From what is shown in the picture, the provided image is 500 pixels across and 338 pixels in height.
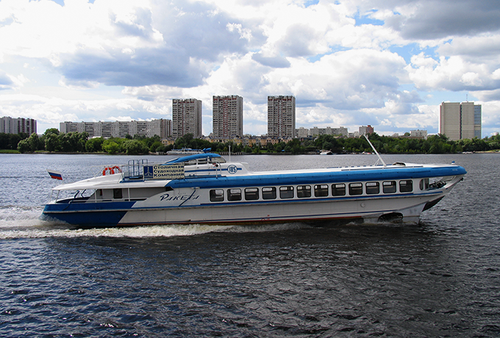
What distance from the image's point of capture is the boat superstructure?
19.1m

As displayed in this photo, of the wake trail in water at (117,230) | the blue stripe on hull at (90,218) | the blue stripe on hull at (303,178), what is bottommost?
the wake trail in water at (117,230)

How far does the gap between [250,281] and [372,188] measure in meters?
10.1

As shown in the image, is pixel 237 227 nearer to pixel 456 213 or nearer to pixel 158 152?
pixel 456 213

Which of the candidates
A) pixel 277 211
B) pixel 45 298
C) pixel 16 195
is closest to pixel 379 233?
pixel 277 211

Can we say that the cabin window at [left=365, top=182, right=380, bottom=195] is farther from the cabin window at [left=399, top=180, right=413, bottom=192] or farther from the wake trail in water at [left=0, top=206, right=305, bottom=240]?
the wake trail in water at [left=0, top=206, right=305, bottom=240]

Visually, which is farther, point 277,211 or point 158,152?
point 158,152

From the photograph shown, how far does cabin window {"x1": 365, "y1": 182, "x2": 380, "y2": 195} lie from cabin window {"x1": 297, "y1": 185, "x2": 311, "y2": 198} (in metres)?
3.35

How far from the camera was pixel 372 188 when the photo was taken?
64.2 ft

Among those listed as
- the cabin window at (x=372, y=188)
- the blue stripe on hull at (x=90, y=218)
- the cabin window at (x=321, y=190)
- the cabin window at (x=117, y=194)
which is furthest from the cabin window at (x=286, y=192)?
the cabin window at (x=117, y=194)

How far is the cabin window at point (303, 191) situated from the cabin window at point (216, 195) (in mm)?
4356

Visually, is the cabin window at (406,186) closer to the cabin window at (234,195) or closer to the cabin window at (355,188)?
the cabin window at (355,188)

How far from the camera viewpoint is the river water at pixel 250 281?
10.2m

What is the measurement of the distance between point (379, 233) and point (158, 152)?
617 ft

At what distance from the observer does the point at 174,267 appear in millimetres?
14375
